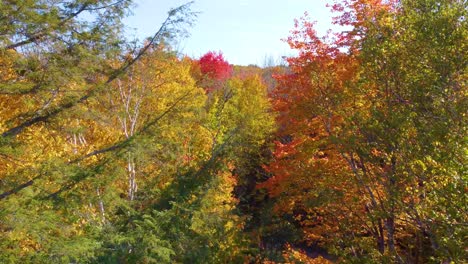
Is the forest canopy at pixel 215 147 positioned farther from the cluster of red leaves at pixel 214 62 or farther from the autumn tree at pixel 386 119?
the cluster of red leaves at pixel 214 62

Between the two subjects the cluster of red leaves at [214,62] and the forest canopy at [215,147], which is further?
the cluster of red leaves at [214,62]

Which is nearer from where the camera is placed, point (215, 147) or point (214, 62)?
point (215, 147)

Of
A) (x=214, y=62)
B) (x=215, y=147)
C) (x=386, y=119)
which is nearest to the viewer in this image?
(x=386, y=119)

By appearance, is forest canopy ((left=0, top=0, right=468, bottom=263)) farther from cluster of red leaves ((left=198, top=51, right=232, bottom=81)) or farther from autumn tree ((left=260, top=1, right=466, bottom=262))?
cluster of red leaves ((left=198, top=51, right=232, bottom=81))

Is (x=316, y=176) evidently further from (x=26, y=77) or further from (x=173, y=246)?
(x=26, y=77)

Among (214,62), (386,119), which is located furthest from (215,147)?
(214,62)

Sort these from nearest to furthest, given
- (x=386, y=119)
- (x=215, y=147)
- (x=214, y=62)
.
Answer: (x=386, y=119)
(x=215, y=147)
(x=214, y=62)

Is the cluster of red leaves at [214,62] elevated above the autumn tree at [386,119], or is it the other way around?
the cluster of red leaves at [214,62]

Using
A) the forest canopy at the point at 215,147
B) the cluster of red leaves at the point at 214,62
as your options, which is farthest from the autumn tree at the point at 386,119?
the cluster of red leaves at the point at 214,62

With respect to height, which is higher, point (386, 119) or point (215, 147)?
point (386, 119)

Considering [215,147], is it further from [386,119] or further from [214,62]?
[214,62]

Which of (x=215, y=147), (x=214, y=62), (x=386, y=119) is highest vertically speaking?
(x=214, y=62)

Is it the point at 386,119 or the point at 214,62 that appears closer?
the point at 386,119

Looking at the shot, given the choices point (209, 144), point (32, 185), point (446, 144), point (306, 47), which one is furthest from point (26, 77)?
point (209, 144)
